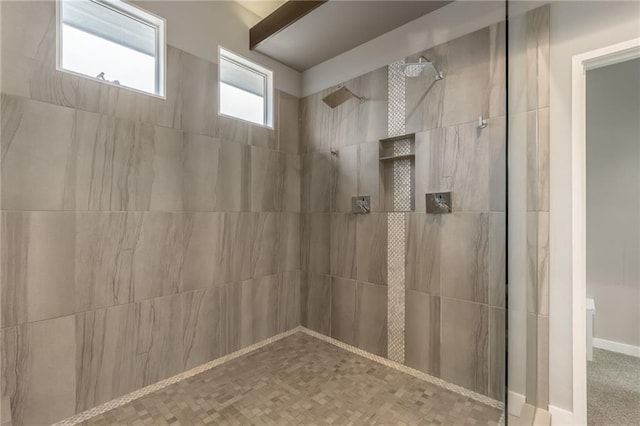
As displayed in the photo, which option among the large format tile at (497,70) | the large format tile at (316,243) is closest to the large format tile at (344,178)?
the large format tile at (316,243)

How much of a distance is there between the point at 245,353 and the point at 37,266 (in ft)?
4.96

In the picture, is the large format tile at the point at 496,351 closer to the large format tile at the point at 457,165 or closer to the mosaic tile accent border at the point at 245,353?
the mosaic tile accent border at the point at 245,353

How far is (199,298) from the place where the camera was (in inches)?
81.2

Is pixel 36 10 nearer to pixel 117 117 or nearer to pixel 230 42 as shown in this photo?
pixel 117 117

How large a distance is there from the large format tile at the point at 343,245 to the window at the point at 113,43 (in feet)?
5.63

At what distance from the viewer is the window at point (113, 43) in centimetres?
157

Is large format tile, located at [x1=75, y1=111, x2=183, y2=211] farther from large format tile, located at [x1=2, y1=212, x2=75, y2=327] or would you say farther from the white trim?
the white trim

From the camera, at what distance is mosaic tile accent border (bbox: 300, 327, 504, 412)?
5.45 feet

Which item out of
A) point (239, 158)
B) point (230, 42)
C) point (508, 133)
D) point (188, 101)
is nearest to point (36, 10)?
point (188, 101)

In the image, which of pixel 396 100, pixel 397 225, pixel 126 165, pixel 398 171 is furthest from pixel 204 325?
pixel 396 100

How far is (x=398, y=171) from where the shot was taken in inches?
86.7

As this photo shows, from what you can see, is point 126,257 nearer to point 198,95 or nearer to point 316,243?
point 198,95

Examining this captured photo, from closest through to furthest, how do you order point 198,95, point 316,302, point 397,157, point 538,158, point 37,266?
point 37,266
point 538,158
point 198,95
point 397,157
point 316,302

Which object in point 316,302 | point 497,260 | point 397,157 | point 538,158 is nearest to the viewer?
point 538,158
